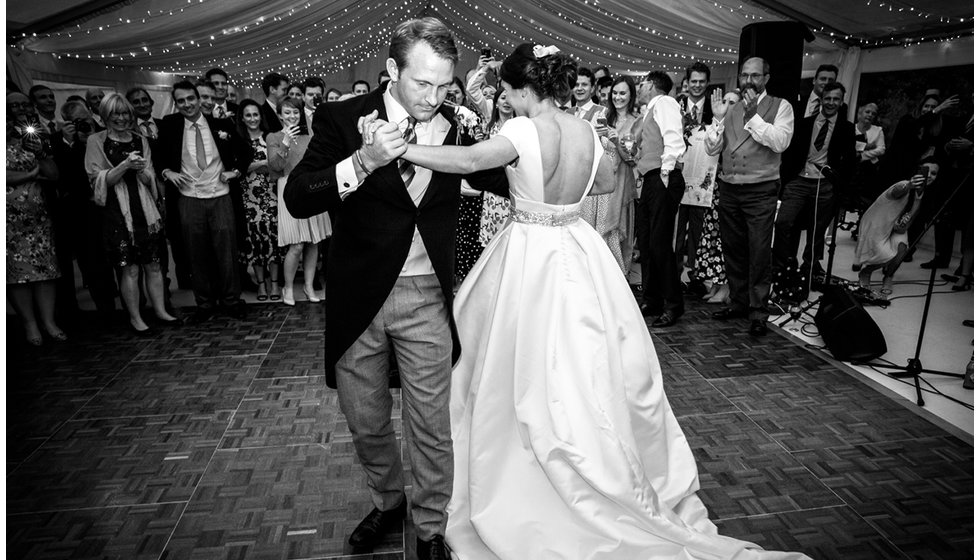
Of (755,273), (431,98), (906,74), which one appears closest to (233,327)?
(431,98)

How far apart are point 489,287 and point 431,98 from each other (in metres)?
0.78

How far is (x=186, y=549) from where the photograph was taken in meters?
2.16

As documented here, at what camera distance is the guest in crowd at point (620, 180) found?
4688 mm

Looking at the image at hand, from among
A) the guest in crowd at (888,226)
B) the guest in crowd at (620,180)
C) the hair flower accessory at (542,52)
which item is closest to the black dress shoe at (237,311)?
the guest in crowd at (620,180)

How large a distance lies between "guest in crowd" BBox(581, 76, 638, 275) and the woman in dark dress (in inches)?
117

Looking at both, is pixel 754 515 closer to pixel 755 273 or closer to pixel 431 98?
pixel 431 98

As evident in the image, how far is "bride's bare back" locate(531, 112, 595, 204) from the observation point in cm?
223

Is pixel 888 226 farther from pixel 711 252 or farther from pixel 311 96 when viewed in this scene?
pixel 311 96

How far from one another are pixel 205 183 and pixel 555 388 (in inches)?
134

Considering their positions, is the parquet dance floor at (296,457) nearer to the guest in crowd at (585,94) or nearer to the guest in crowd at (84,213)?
the guest in crowd at (84,213)

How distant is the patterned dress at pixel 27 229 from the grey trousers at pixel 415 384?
322cm

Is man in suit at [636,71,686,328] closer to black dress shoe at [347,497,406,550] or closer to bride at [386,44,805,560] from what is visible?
bride at [386,44,805,560]

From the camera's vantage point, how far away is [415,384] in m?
1.93

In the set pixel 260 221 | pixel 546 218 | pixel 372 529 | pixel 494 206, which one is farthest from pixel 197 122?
pixel 372 529
